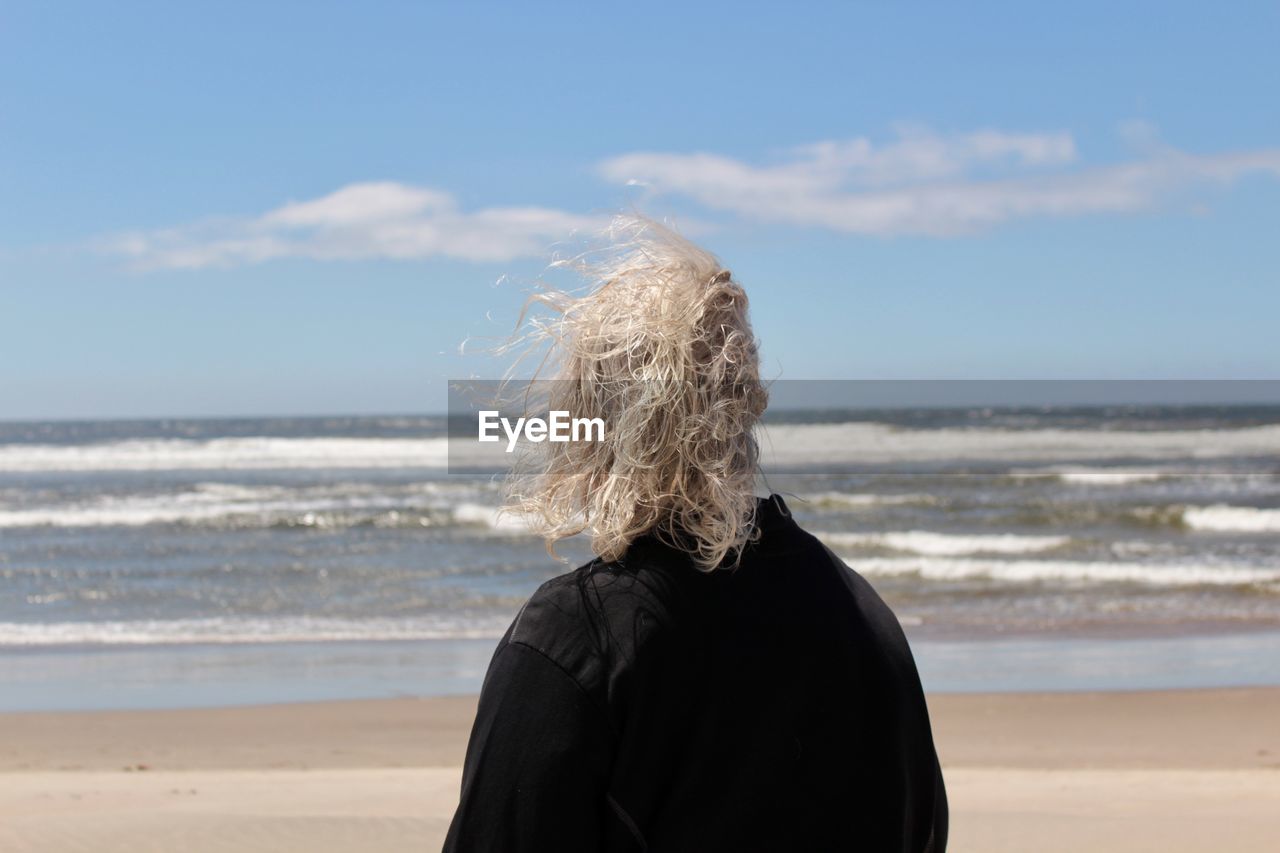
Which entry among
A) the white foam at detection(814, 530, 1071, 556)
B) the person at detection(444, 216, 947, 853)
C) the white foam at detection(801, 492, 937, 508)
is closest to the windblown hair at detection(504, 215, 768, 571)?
the person at detection(444, 216, 947, 853)

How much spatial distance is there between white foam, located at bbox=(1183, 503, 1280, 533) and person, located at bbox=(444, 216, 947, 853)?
1654 centimetres

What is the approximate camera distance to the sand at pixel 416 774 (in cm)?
485

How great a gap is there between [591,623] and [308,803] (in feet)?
15.2

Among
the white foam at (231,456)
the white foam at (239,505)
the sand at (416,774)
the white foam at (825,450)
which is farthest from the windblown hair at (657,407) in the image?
the white foam at (231,456)

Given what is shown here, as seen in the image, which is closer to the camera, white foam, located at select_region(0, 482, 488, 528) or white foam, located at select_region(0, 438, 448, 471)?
white foam, located at select_region(0, 482, 488, 528)

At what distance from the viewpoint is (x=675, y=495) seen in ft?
4.58

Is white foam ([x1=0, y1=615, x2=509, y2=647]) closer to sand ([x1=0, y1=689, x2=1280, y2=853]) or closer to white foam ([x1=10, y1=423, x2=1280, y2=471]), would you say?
sand ([x1=0, y1=689, x2=1280, y2=853])

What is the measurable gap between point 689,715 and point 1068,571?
12.1 m

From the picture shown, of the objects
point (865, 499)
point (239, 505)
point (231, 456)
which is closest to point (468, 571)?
point (239, 505)

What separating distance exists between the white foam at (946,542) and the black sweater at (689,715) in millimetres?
12773

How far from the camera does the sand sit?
15.9 ft

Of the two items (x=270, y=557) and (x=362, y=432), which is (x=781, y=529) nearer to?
(x=270, y=557)

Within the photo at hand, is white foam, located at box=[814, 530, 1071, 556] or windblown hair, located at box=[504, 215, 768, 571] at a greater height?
windblown hair, located at box=[504, 215, 768, 571]

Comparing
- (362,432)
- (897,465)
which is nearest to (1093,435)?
(897,465)
